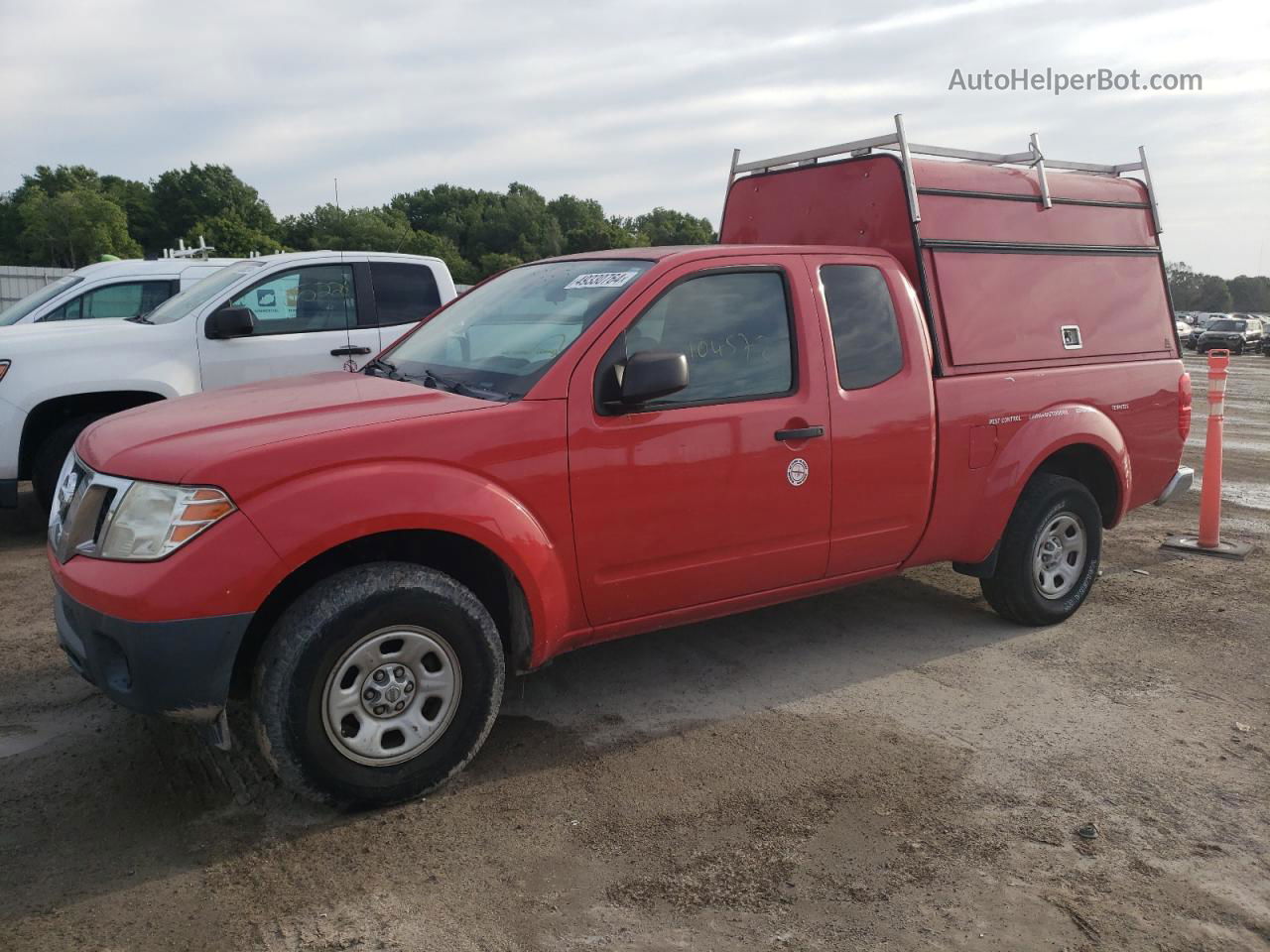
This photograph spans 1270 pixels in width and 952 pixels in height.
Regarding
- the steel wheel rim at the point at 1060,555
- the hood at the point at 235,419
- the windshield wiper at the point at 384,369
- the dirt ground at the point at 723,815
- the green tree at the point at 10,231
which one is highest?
the green tree at the point at 10,231

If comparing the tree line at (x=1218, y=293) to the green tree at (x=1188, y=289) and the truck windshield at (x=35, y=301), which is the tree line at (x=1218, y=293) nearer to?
the green tree at (x=1188, y=289)

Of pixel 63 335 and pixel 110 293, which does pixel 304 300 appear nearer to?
pixel 63 335

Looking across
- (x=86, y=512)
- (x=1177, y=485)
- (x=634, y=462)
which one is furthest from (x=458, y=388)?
(x=1177, y=485)

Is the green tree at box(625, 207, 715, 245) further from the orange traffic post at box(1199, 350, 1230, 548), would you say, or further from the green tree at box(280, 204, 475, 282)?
Result: the orange traffic post at box(1199, 350, 1230, 548)

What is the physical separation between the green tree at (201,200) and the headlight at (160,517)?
286 ft

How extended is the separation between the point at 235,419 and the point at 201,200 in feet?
303

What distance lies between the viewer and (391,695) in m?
3.36

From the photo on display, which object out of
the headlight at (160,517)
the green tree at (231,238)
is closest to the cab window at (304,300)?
the headlight at (160,517)

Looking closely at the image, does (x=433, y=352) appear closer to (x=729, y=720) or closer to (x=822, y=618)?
(x=729, y=720)

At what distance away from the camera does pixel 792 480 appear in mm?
4219

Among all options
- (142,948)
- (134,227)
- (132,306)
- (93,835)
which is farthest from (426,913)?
(134,227)

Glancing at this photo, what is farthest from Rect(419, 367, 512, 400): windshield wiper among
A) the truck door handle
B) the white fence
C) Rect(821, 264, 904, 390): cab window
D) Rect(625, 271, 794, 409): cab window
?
the white fence

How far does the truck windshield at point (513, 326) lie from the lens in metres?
3.88

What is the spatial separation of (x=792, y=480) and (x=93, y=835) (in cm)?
273
